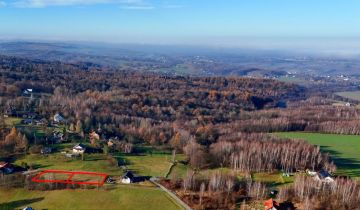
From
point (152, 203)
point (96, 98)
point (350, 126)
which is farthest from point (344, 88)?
point (152, 203)

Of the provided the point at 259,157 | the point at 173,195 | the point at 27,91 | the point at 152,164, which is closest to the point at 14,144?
the point at 152,164

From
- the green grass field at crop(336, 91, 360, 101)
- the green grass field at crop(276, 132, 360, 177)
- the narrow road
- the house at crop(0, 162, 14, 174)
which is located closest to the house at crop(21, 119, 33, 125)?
the house at crop(0, 162, 14, 174)

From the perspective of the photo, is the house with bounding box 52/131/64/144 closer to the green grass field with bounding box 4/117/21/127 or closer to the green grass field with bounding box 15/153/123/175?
the green grass field with bounding box 15/153/123/175

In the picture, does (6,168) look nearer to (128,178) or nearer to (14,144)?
(14,144)

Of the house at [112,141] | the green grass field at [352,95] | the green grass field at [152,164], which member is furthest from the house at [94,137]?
the green grass field at [352,95]

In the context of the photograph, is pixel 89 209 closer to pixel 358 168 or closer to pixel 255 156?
pixel 255 156

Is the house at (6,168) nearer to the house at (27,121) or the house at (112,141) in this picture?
the house at (112,141)

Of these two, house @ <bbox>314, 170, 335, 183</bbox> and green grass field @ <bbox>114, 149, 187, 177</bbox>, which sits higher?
house @ <bbox>314, 170, 335, 183</bbox>

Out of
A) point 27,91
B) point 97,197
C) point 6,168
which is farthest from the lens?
point 27,91
